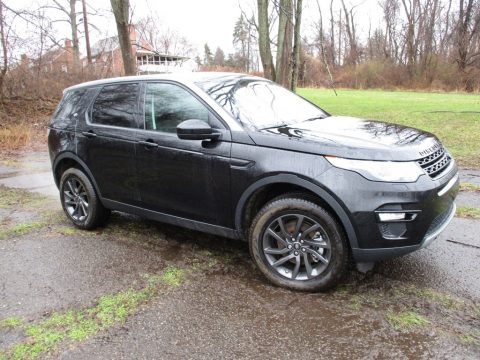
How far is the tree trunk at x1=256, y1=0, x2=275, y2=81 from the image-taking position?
11781 mm

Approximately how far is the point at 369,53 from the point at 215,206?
51.9 metres

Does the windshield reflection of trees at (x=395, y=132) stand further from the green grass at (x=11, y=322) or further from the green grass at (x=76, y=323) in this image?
the green grass at (x=11, y=322)

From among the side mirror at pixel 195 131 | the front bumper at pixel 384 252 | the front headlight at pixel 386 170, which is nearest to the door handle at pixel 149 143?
the side mirror at pixel 195 131

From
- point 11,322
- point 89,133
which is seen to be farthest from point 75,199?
point 11,322

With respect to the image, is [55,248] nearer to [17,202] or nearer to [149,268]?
[149,268]

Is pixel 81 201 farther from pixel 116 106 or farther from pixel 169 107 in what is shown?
pixel 169 107

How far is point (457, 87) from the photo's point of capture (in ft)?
116

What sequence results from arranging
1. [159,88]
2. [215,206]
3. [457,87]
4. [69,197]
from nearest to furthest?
[215,206], [159,88], [69,197], [457,87]

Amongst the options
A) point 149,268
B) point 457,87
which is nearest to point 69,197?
point 149,268

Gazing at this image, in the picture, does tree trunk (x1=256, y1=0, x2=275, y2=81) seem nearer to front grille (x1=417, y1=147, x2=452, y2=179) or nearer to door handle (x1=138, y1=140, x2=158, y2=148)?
door handle (x1=138, y1=140, x2=158, y2=148)

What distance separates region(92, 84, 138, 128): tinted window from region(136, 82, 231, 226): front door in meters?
0.20

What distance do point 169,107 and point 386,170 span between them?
216 cm

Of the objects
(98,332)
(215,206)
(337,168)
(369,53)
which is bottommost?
(98,332)

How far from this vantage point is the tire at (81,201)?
5.04 metres
